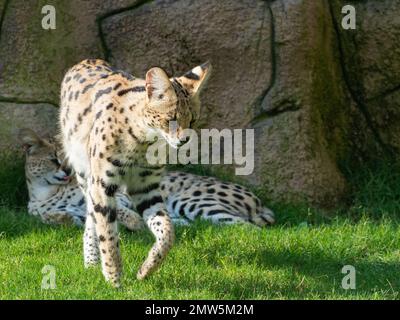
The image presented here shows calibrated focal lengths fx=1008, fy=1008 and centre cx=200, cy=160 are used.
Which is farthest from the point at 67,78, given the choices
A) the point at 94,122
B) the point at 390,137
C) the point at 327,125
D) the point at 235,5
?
the point at 390,137

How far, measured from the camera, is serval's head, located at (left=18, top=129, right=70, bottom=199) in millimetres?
9820

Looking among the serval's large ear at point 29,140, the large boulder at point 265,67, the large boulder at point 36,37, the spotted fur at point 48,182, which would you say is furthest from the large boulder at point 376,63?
the serval's large ear at point 29,140

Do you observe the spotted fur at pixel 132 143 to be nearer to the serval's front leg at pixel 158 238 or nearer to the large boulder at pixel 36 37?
the serval's front leg at pixel 158 238

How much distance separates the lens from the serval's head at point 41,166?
32.2 ft

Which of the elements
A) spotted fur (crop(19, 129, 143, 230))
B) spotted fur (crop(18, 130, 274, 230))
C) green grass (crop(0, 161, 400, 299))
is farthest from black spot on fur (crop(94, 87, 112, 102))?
spotted fur (crop(19, 129, 143, 230))

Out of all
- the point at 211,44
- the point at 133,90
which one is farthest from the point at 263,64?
the point at 133,90

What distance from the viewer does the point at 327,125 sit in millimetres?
9930

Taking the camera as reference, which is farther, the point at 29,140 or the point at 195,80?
the point at 29,140

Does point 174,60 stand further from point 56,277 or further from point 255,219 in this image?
point 56,277

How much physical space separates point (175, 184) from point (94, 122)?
2.45 m

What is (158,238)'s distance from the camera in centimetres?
721

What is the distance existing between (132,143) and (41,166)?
9.74ft

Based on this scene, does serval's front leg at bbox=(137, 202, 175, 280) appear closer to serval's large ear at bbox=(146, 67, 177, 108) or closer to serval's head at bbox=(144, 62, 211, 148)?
serval's head at bbox=(144, 62, 211, 148)

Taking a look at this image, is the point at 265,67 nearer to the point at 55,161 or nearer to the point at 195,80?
the point at 55,161
